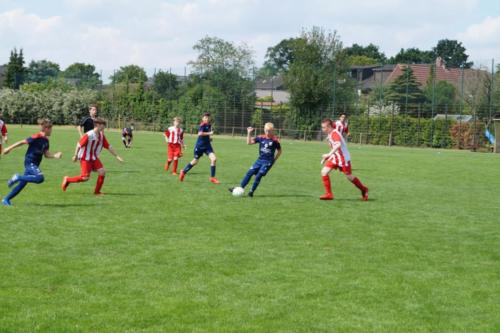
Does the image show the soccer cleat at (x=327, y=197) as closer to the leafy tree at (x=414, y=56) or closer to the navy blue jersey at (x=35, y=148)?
the navy blue jersey at (x=35, y=148)

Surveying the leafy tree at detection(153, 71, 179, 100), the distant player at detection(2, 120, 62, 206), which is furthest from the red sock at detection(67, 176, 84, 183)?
the leafy tree at detection(153, 71, 179, 100)

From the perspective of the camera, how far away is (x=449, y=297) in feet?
22.9

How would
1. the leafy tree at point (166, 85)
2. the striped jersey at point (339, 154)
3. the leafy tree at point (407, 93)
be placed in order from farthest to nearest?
the leafy tree at point (166, 85)
the leafy tree at point (407, 93)
the striped jersey at point (339, 154)

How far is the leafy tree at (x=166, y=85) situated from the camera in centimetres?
6744

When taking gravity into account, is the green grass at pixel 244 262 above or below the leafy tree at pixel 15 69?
below

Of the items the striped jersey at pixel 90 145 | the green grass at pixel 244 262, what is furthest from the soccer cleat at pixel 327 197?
the striped jersey at pixel 90 145

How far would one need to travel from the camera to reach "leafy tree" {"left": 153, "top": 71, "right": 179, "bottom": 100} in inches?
2655

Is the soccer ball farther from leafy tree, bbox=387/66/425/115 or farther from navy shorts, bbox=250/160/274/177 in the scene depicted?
leafy tree, bbox=387/66/425/115

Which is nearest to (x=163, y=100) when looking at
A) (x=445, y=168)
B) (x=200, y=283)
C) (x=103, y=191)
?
(x=445, y=168)

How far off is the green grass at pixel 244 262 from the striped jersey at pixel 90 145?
2.90 feet

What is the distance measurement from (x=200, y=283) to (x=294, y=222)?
4.41 m

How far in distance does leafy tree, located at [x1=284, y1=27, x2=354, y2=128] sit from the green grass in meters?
41.2

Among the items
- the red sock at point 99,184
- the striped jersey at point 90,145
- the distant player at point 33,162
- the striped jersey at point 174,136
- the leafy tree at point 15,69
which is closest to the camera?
the distant player at point 33,162

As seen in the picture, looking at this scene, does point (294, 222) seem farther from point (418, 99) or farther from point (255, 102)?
point (255, 102)
